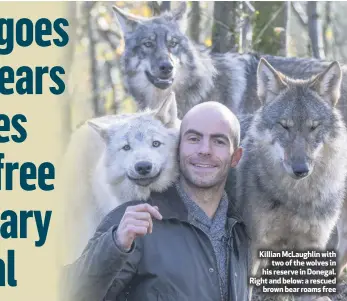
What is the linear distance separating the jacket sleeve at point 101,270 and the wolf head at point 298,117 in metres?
1.38

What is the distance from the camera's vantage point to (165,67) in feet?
19.1

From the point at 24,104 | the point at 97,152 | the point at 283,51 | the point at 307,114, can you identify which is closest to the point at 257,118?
the point at 307,114

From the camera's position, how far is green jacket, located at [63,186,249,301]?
10.3 feet

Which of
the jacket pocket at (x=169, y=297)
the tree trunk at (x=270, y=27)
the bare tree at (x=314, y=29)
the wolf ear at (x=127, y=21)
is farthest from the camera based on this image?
→ the bare tree at (x=314, y=29)

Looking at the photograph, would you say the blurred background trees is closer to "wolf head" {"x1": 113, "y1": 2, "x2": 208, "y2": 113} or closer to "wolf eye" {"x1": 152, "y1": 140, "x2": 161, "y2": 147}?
"wolf head" {"x1": 113, "y1": 2, "x2": 208, "y2": 113}

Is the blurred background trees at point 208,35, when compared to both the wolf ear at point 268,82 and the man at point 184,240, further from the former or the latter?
the man at point 184,240

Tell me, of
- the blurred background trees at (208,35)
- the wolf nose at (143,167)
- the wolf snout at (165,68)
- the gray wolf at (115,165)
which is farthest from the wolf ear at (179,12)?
the wolf nose at (143,167)

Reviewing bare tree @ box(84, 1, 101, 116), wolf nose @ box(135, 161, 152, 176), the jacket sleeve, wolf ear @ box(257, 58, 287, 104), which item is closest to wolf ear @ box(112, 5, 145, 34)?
wolf ear @ box(257, 58, 287, 104)

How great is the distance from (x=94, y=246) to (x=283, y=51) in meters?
4.59

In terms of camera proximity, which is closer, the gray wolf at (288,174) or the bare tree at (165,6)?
the gray wolf at (288,174)

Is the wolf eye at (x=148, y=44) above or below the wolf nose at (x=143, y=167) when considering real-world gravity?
above

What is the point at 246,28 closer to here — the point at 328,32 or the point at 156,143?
the point at 156,143

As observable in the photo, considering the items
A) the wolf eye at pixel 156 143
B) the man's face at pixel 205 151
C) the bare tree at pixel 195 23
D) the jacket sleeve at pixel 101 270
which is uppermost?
the bare tree at pixel 195 23

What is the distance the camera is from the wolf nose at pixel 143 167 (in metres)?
3.90
